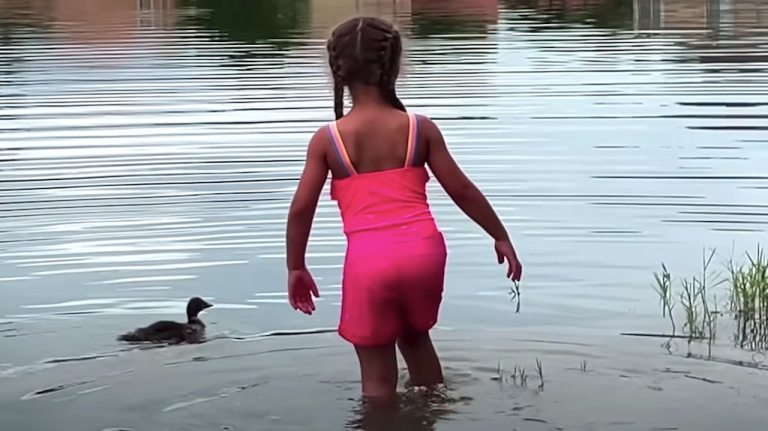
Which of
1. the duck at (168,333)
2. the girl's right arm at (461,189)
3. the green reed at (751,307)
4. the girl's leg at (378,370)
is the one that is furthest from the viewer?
the duck at (168,333)

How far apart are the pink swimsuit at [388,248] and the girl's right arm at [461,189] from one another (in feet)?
0.20

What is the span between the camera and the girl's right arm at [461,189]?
5859 millimetres

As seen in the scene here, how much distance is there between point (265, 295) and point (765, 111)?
10210 millimetres

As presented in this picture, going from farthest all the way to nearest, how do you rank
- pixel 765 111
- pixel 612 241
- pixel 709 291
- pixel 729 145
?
pixel 765 111, pixel 729 145, pixel 612 241, pixel 709 291

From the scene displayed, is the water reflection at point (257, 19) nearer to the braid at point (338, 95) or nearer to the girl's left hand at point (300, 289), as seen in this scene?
the braid at point (338, 95)

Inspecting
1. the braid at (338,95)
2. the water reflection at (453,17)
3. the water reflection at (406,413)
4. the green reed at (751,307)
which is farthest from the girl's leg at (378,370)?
the water reflection at (453,17)

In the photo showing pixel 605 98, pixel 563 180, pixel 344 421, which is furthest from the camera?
pixel 605 98

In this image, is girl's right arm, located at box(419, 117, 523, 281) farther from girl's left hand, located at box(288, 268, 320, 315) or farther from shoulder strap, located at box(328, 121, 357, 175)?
girl's left hand, located at box(288, 268, 320, 315)

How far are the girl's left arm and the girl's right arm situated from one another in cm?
43

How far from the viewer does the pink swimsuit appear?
5758 mm

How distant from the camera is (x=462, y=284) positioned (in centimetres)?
907

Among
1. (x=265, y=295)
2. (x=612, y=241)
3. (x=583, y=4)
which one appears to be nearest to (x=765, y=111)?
(x=612, y=241)

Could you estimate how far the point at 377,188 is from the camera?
19.1 feet

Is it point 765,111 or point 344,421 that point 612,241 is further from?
point 765,111
